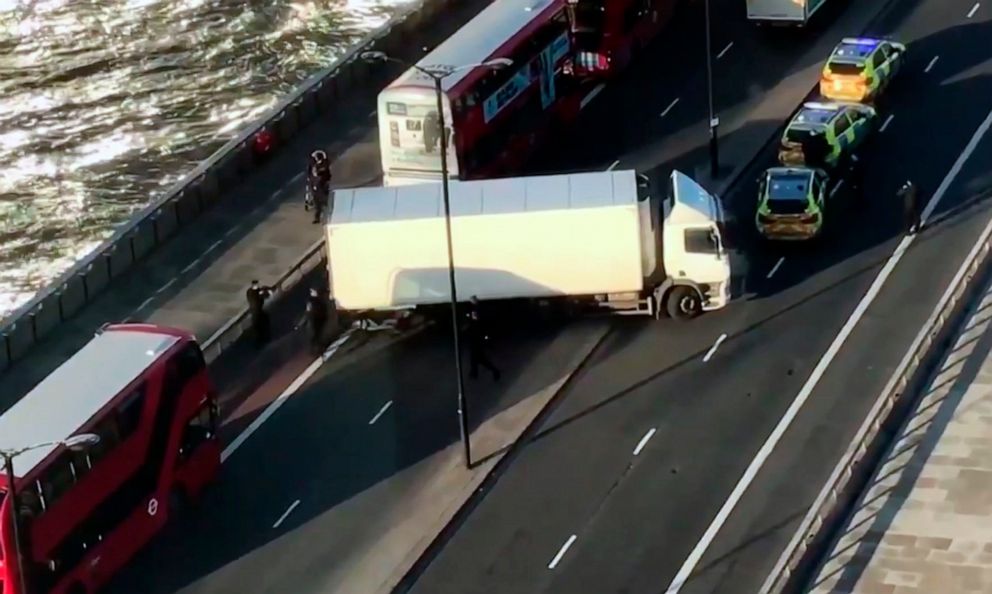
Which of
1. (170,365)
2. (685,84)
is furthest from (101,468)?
(685,84)

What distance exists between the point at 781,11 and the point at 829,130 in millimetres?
9090

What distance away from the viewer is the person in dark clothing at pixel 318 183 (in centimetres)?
4941

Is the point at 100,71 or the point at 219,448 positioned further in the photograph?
the point at 100,71

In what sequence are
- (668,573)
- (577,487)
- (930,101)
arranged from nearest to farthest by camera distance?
(668,573) < (577,487) < (930,101)

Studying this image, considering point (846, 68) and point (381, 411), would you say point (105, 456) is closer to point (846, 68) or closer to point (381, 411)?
point (381, 411)

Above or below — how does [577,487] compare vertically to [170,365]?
below

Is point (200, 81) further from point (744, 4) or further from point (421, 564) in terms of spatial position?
point (421, 564)

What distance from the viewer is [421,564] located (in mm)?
36562

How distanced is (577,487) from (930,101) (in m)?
20.1

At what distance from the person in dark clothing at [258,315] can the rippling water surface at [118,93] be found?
431 inches

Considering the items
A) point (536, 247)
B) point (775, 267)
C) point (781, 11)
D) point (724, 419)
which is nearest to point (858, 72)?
point (781, 11)

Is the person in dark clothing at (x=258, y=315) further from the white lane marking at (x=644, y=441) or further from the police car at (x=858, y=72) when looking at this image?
the police car at (x=858, y=72)


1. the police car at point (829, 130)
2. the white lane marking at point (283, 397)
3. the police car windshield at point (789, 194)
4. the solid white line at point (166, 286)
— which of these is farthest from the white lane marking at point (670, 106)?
the solid white line at point (166, 286)

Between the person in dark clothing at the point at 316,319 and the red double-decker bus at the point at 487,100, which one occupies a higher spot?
the red double-decker bus at the point at 487,100
